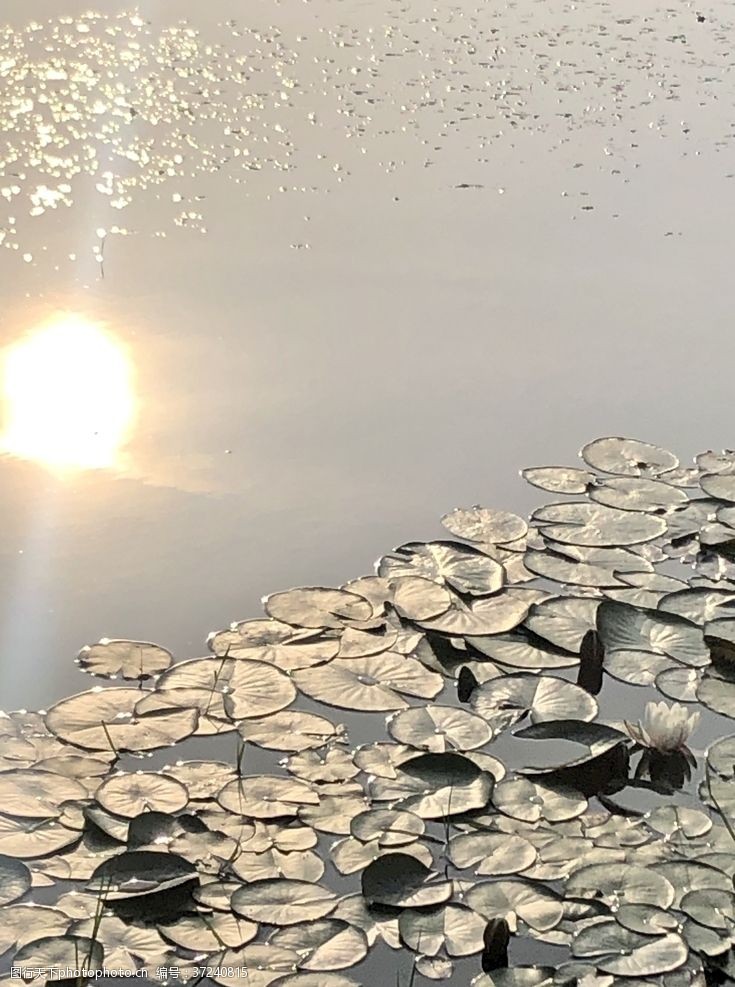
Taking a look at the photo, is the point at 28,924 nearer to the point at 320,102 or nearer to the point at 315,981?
the point at 315,981

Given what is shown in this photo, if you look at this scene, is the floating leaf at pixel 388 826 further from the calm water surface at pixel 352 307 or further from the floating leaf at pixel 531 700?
the calm water surface at pixel 352 307

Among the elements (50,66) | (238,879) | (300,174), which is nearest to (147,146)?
(300,174)

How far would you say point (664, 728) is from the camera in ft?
5.02

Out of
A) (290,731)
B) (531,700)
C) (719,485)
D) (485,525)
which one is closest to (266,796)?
(290,731)

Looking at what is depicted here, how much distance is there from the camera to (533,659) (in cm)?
165

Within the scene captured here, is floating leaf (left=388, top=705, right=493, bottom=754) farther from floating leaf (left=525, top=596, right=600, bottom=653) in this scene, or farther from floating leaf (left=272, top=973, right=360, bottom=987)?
floating leaf (left=272, top=973, right=360, bottom=987)

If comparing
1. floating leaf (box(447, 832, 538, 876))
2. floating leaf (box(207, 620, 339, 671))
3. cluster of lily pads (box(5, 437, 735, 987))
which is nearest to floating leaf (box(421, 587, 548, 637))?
cluster of lily pads (box(5, 437, 735, 987))

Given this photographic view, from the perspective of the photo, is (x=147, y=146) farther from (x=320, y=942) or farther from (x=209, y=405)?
(x=320, y=942)

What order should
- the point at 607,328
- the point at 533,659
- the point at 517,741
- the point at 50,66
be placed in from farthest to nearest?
the point at 50,66, the point at 607,328, the point at 533,659, the point at 517,741

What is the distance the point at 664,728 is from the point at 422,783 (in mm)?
291

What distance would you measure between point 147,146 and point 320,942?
231 centimetres

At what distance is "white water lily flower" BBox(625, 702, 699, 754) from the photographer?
5.00ft

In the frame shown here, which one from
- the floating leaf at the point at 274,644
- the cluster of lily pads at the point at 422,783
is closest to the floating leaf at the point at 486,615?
the cluster of lily pads at the point at 422,783

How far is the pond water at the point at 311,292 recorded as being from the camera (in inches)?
74.0
